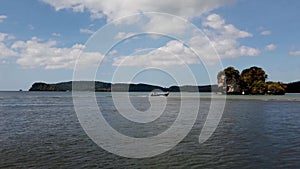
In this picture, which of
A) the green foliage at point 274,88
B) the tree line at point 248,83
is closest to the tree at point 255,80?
the tree line at point 248,83

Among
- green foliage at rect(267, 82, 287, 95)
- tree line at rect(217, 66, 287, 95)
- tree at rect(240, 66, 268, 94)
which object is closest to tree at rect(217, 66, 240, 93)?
tree line at rect(217, 66, 287, 95)

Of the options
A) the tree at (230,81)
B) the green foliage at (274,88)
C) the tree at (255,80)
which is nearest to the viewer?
the tree at (255,80)

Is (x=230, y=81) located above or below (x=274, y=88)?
above

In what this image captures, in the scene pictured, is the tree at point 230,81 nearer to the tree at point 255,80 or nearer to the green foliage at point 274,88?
the tree at point 255,80

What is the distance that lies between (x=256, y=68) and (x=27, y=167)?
176 metres

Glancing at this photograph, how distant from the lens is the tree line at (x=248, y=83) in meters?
176

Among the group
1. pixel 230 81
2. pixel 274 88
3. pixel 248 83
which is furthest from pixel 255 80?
pixel 230 81

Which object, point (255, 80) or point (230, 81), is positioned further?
point (230, 81)

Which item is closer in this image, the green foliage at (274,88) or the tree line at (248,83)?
the tree line at (248,83)

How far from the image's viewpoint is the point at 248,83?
178 m

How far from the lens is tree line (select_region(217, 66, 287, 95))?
6909 inches

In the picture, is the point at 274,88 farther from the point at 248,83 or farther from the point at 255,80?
the point at 248,83

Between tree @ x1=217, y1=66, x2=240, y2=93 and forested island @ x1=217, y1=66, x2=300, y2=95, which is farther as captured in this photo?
tree @ x1=217, y1=66, x2=240, y2=93

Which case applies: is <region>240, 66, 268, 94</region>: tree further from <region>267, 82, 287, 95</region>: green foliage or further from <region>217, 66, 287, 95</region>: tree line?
<region>267, 82, 287, 95</region>: green foliage
